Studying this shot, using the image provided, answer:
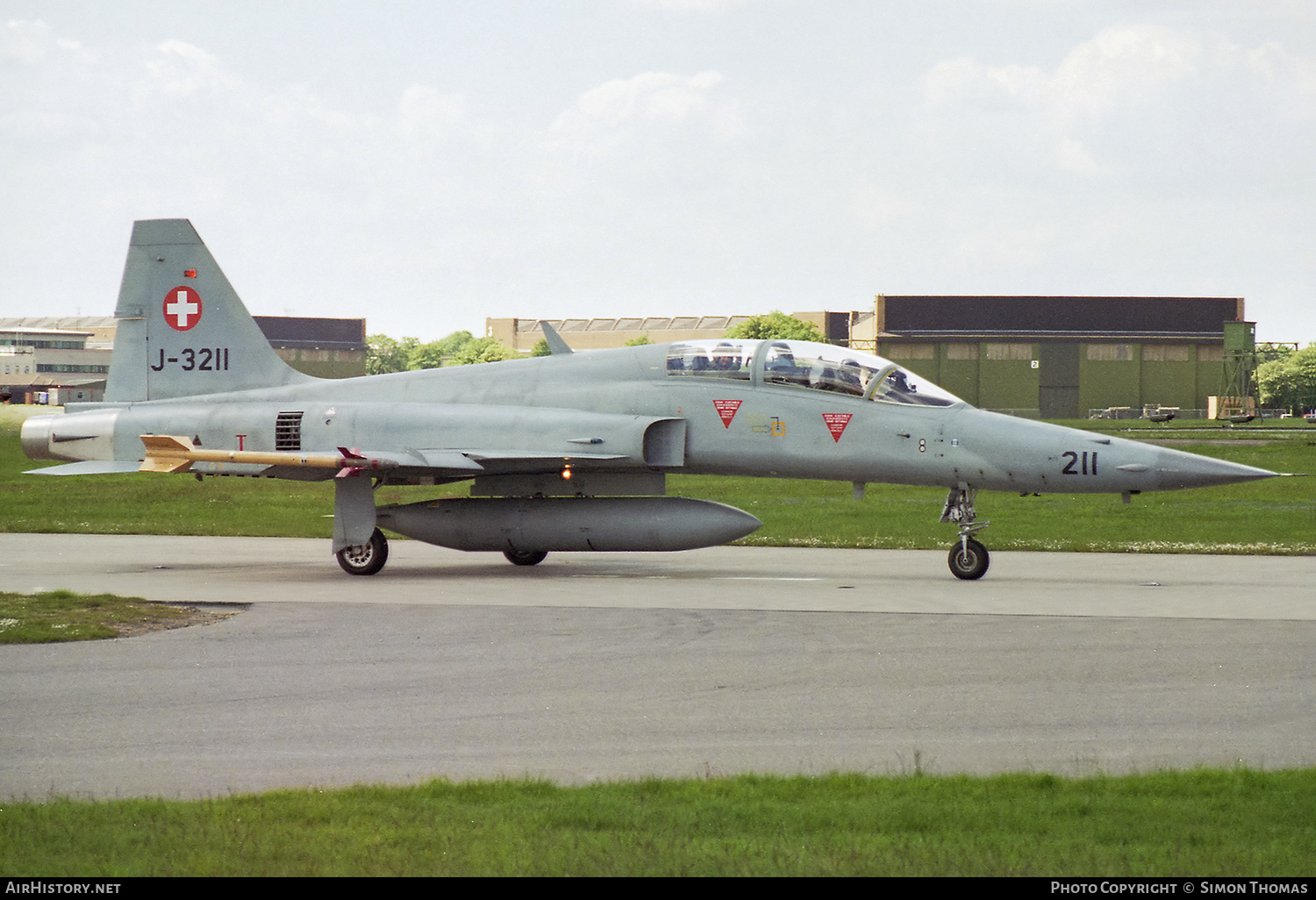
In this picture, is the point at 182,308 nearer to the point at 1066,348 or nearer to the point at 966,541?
the point at 966,541

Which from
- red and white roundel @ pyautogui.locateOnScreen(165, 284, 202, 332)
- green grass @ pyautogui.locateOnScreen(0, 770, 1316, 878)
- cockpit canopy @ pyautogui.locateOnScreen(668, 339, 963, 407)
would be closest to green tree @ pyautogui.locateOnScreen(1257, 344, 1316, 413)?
cockpit canopy @ pyautogui.locateOnScreen(668, 339, 963, 407)

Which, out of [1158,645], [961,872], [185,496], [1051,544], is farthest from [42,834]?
[185,496]

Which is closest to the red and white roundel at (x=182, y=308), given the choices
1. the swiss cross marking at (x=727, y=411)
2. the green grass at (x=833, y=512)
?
the green grass at (x=833, y=512)

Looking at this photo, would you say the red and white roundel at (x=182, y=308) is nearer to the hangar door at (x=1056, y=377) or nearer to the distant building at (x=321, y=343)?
the hangar door at (x=1056, y=377)

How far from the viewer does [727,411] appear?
1639 cm

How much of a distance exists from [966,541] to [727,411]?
3184 mm

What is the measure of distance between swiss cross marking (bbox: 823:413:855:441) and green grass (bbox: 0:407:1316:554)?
4184 mm

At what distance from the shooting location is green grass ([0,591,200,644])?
36.2ft

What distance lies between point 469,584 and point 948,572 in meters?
5.69

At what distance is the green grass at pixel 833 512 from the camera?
69.5 ft

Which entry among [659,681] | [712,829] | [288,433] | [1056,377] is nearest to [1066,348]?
[1056,377]

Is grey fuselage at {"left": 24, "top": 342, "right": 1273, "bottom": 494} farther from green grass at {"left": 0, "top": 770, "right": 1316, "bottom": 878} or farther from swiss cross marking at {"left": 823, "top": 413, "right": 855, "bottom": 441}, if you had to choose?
green grass at {"left": 0, "top": 770, "right": 1316, "bottom": 878}

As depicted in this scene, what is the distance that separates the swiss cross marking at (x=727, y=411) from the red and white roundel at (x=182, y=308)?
7.25 m

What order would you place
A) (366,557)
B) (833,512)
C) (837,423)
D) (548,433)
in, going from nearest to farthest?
1. (837,423)
2. (366,557)
3. (548,433)
4. (833,512)
